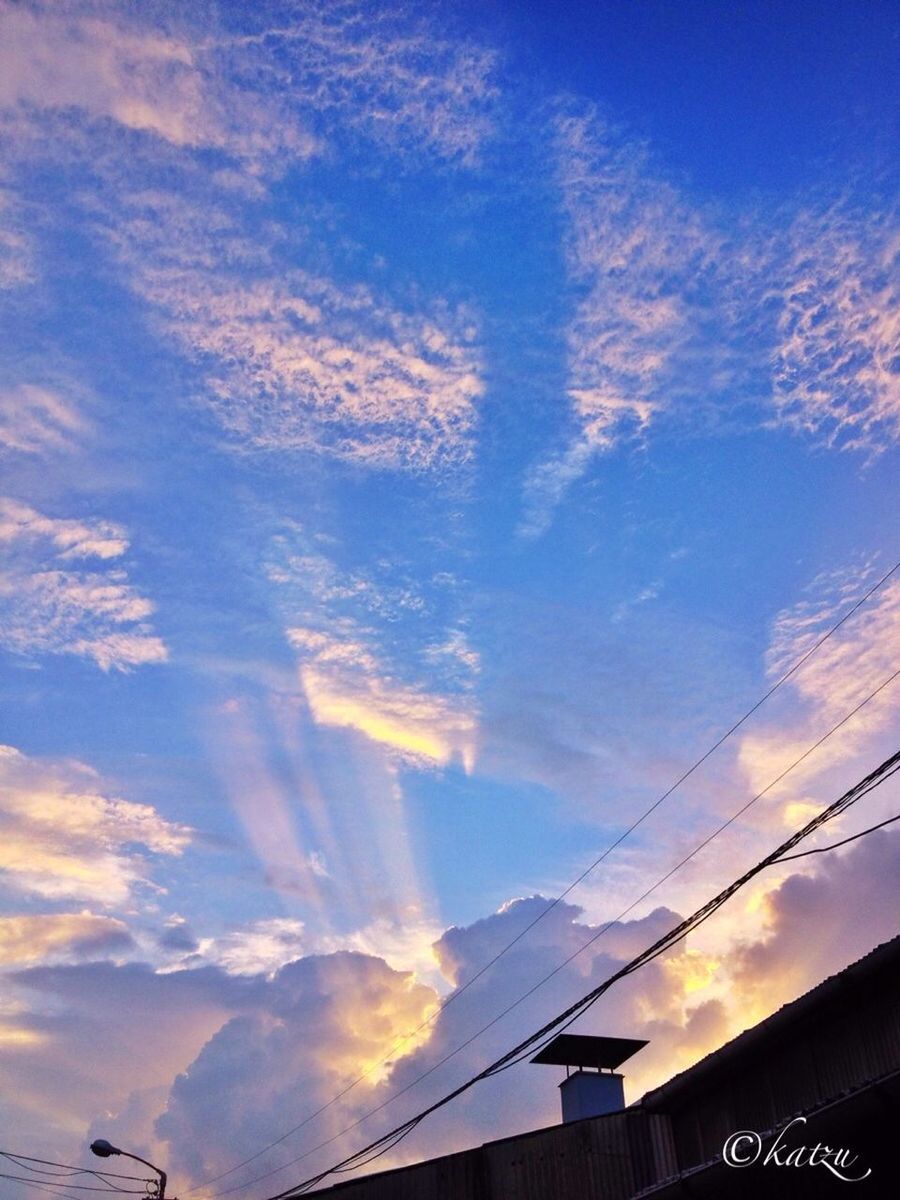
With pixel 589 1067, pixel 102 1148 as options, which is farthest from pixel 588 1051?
pixel 102 1148

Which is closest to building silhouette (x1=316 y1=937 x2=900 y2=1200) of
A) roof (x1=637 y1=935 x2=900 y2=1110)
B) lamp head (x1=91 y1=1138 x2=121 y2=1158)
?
roof (x1=637 y1=935 x2=900 y2=1110)

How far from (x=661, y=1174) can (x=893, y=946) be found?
8.36m

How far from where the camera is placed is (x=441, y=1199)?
834 inches

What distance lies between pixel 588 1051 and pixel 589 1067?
17.9 inches

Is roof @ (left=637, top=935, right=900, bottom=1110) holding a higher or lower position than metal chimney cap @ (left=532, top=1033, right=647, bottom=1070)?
lower

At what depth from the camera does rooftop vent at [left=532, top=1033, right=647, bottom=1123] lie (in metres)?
24.0

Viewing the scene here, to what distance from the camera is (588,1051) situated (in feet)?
82.3

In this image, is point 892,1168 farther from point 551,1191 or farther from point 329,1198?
point 329,1198

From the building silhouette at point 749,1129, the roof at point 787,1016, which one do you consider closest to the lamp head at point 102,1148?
the building silhouette at point 749,1129

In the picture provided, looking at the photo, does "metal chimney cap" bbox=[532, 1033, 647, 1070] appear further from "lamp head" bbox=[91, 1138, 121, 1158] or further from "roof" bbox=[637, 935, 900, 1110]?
"lamp head" bbox=[91, 1138, 121, 1158]

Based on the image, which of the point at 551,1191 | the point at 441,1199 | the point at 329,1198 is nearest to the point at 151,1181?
the point at 329,1198

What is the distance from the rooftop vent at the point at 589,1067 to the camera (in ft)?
78.7

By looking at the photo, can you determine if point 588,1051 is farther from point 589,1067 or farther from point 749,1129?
point 749,1129

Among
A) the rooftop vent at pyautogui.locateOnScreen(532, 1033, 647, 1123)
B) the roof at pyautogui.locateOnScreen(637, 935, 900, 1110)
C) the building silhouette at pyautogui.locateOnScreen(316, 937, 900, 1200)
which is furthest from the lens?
the rooftop vent at pyautogui.locateOnScreen(532, 1033, 647, 1123)
